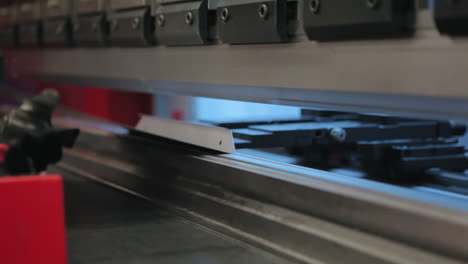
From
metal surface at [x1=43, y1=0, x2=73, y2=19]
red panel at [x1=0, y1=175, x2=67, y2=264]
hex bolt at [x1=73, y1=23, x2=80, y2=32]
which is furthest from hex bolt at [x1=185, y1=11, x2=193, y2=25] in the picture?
metal surface at [x1=43, y1=0, x2=73, y2=19]

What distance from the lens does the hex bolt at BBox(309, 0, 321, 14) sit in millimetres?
1106

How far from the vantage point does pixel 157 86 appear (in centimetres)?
205

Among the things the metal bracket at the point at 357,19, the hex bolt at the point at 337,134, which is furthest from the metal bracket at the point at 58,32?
the metal bracket at the point at 357,19

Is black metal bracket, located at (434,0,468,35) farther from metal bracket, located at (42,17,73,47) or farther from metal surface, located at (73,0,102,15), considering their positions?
metal bracket, located at (42,17,73,47)

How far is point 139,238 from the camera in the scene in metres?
1.23

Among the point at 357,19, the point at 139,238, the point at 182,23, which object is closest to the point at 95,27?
the point at 182,23

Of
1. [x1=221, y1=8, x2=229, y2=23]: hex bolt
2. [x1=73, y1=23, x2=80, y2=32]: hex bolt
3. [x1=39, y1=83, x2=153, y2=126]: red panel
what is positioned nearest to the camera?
[x1=221, y1=8, x2=229, y2=23]: hex bolt

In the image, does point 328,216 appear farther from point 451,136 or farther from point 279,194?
point 451,136

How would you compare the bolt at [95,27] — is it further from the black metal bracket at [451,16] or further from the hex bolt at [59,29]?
the black metal bracket at [451,16]

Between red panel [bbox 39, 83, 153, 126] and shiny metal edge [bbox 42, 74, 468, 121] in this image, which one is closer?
shiny metal edge [bbox 42, 74, 468, 121]

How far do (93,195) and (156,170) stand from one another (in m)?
0.20

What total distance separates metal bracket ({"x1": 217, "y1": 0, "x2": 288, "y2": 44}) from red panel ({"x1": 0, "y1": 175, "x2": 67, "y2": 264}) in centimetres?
61

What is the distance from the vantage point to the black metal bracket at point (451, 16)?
0.83 metres

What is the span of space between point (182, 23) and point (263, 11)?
44 cm
